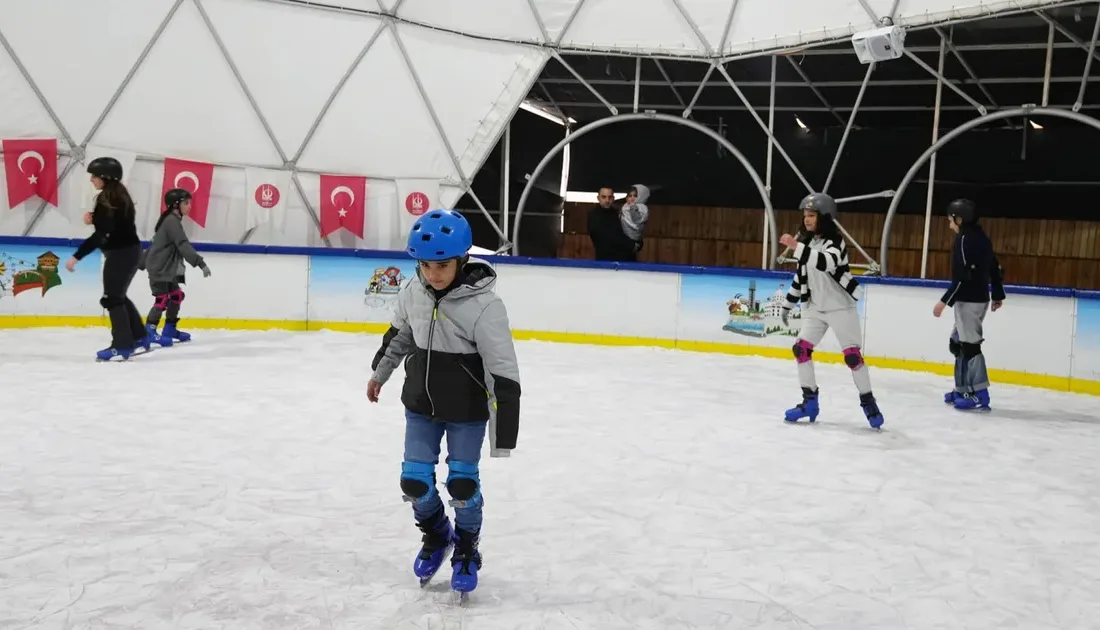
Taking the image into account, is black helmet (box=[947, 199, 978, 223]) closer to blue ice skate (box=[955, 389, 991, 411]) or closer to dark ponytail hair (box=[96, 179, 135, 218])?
blue ice skate (box=[955, 389, 991, 411])

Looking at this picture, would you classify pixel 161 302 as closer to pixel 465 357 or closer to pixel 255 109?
pixel 255 109

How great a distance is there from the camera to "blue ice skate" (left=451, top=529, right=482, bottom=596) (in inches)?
144

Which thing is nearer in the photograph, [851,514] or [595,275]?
[851,514]

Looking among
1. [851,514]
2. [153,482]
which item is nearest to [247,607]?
[153,482]

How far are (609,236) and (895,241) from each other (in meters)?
7.89

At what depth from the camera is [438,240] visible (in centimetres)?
344

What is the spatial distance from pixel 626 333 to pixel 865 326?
2547 millimetres

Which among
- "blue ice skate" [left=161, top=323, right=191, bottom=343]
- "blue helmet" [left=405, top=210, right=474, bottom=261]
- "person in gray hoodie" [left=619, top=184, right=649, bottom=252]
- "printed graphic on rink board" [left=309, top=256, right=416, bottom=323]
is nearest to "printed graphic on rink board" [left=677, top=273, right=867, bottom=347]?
"person in gray hoodie" [left=619, top=184, right=649, bottom=252]

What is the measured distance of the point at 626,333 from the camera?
11.1 meters

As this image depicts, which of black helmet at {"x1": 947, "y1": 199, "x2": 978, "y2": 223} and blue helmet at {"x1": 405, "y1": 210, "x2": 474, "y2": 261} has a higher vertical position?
black helmet at {"x1": 947, "y1": 199, "x2": 978, "y2": 223}

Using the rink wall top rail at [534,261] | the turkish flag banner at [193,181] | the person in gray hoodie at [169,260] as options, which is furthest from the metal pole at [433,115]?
the person in gray hoodie at [169,260]

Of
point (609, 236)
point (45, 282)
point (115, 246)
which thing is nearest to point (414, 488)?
point (115, 246)

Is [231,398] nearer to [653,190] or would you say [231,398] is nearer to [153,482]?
[153,482]

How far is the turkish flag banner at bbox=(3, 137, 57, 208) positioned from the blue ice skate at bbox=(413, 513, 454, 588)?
10032 millimetres
